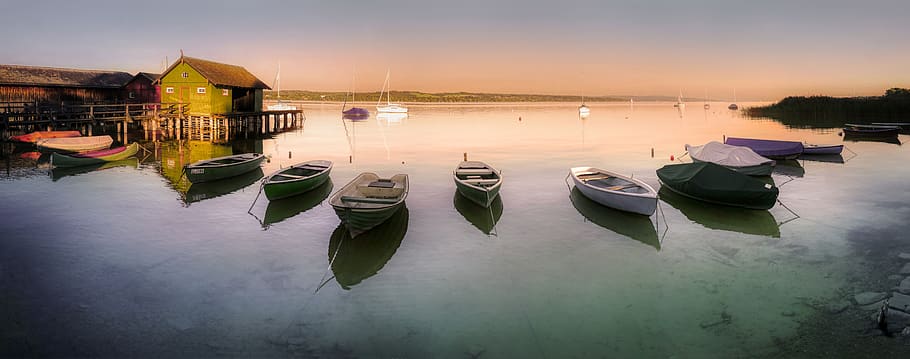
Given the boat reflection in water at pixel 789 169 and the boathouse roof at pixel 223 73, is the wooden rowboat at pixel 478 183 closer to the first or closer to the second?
the boat reflection in water at pixel 789 169

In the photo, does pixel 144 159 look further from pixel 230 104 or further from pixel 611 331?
pixel 611 331

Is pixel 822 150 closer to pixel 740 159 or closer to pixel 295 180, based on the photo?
pixel 740 159

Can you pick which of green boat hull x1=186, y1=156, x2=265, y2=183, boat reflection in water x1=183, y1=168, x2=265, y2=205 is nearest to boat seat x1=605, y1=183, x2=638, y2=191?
boat reflection in water x1=183, y1=168, x2=265, y2=205

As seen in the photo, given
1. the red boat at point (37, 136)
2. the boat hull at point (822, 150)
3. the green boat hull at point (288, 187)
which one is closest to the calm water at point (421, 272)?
the green boat hull at point (288, 187)

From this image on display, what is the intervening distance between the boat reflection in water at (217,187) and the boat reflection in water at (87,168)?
22.0ft

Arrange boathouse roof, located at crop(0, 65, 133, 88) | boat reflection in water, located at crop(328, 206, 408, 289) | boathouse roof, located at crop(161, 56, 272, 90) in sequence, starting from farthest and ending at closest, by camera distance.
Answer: boathouse roof, located at crop(161, 56, 272, 90) → boathouse roof, located at crop(0, 65, 133, 88) → boat reflection in water, located at crop(328, 206, 408, 289)

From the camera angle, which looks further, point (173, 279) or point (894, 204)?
point (894, 204)

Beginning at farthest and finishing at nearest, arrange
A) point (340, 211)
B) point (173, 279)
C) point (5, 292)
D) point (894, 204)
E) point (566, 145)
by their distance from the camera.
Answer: point (566, 145) < point (894, 204) < point (340, 211) < point (173, 279) < point (5, 292)

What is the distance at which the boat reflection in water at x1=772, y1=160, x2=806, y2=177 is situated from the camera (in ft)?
93.4

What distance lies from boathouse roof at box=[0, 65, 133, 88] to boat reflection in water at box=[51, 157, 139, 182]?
27.8 m

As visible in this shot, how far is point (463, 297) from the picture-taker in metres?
11.3

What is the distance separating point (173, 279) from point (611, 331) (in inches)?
369

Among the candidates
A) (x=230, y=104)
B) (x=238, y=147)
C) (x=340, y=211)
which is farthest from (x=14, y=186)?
(x=230, y=104)

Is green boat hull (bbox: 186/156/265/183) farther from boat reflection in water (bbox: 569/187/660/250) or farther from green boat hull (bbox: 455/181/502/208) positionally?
boat reflection in water (bbox: 569/187/660/250)
